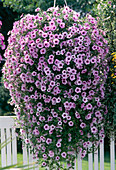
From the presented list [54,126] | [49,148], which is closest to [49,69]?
[54,126]

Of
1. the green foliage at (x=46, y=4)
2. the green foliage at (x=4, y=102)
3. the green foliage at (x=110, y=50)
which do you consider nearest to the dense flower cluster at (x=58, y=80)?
the green foliage at (x=110, y=50)

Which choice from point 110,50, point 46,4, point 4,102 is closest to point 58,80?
point 110,50

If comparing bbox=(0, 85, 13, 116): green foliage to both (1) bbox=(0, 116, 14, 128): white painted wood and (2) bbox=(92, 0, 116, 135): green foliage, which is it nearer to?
(1) bbox=(0, 116, 14, 128): white painted wood

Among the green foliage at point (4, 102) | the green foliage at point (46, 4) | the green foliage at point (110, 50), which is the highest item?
the green foliage at point (46, 4)

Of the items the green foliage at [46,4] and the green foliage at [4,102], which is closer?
the green foliage at [4,102]

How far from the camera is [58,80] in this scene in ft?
8.40

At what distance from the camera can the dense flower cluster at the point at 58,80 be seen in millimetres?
2533

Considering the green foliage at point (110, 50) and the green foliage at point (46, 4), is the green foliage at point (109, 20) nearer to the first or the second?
the green foliage at point (110, 50)

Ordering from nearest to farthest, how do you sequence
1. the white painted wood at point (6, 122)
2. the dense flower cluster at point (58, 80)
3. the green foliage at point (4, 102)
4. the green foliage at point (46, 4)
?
the dense flower cluster at point (58, 80)
the white painted wood at point (6, 122)
the green foliage at point (4, 102)
the green foliage at point (46, 4)

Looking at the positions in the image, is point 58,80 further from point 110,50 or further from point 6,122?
point 6,122

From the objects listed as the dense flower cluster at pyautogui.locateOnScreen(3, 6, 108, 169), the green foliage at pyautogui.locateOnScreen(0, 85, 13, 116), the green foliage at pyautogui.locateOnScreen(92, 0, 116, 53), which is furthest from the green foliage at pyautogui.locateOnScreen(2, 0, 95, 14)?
the dense flower cluster at pyautogui.locateOnScreen(3, 6, 108, 169)

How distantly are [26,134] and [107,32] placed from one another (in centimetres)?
130

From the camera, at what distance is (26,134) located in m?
2.84

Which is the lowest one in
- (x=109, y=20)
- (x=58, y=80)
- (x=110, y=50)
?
(x=58, y=80)
